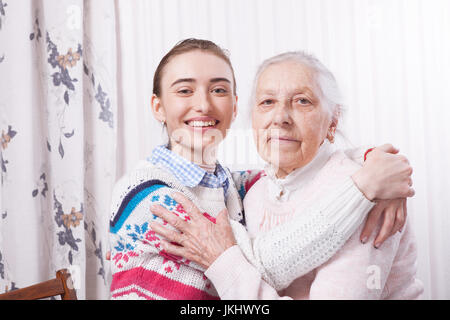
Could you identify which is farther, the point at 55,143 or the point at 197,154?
the point at 55,143

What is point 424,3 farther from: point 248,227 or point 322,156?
point 248,227

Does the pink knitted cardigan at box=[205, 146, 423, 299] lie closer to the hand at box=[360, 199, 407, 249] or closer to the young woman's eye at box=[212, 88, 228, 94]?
the hand at box=[360, 199, 407, 249]

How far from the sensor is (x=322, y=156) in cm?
88

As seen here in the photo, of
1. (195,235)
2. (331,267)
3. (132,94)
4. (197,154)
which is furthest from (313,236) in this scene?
(132,94)

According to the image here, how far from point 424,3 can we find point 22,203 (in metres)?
1.59

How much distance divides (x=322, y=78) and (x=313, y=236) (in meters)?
0.37

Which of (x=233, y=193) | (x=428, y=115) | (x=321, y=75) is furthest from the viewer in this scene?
(x=428, y=115)

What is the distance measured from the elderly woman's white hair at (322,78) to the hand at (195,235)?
1.00 feet

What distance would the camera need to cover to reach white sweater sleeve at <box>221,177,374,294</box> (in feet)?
2.29

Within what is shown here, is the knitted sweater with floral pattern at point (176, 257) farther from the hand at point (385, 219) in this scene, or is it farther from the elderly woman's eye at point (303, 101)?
the elderly woman's eye at point (303, 101)

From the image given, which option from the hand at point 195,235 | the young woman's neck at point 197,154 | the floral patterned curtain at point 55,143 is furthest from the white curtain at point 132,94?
the hand at point 195,235

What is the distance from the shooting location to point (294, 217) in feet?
2.57

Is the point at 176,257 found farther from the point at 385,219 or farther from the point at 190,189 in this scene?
Answer: the point at 385,219

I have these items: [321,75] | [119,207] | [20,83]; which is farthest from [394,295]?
[20,83]
